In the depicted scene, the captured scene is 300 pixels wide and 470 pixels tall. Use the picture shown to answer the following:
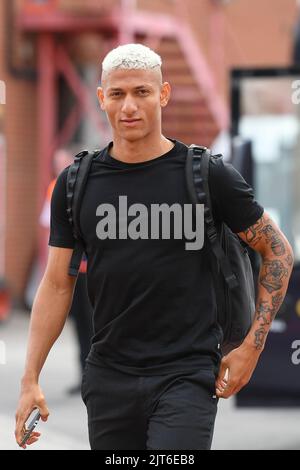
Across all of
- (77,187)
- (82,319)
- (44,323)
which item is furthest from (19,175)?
(77,187)

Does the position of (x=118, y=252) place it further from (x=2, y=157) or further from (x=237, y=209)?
(x=2, y=157)

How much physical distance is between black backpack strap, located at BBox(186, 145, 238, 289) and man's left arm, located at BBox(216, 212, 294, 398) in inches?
4.2

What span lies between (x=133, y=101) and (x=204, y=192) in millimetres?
Answer: 366

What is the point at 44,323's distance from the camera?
4.27 meters

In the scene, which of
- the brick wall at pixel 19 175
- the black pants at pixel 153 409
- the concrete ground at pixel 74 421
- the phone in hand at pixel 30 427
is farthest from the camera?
the brick wall at pixel 19 175

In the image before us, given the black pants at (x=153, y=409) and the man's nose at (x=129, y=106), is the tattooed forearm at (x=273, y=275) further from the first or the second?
the man's nose at (x=129, y=106)

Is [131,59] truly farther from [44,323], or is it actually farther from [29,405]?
[29,405]

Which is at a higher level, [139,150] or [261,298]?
[139,150]

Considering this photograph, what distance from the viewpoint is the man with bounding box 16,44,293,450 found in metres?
4.03

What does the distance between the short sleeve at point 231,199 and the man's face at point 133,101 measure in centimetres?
25

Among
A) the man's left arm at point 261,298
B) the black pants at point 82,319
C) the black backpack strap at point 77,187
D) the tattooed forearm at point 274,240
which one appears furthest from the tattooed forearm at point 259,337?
the black pants at point 82,319

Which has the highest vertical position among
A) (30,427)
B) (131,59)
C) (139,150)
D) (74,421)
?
(131,59)

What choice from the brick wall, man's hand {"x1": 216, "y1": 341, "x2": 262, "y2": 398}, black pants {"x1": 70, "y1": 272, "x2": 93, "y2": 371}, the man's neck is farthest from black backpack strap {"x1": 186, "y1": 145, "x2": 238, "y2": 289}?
the brick wall

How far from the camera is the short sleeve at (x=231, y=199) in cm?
404
